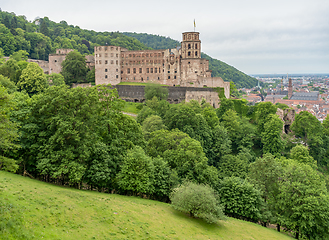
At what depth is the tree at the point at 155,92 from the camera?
7400 centimetres

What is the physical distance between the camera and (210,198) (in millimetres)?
30531

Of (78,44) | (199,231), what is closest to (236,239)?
(199,231)

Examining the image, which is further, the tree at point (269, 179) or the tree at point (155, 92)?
the tree at point (155, 92)

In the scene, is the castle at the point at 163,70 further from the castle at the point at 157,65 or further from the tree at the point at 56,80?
the tree at the point at 56,80

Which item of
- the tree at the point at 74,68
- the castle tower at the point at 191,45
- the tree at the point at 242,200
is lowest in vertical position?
the tree at the point at 242,200

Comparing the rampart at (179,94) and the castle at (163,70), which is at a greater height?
the castle at (163,70)

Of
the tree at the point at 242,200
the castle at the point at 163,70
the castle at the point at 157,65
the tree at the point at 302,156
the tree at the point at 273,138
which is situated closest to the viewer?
the tree at the point at 242,200

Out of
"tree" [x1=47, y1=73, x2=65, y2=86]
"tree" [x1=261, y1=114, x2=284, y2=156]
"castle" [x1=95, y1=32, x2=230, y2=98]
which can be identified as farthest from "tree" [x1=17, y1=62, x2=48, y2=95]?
"tree" [x1=261, y1=114, x2=284, y2=156]

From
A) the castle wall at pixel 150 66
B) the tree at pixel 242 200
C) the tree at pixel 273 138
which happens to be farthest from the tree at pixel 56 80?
the tree at pixel 242 200

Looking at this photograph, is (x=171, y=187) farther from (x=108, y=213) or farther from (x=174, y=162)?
(x=108, y=213)

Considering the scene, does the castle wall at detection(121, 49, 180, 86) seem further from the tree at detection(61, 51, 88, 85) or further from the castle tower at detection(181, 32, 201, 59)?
the tree at detection(61, 51, 88, 85)

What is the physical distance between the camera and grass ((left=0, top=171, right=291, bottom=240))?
18578mm

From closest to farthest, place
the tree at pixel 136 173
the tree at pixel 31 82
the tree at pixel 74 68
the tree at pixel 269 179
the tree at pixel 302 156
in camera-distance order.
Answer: the tree at pixel 136 173 → the tree at pixel 269 179 → the tree at pixel 302 156 → the tree at pixel 31 82 → the tree at pixel 74 68

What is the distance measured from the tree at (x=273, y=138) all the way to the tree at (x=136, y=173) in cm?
3426
